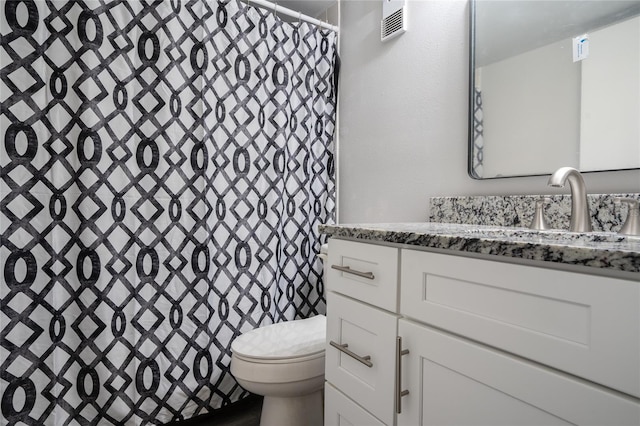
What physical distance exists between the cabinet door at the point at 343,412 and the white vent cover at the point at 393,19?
59.2 inches

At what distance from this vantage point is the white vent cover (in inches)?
65.4

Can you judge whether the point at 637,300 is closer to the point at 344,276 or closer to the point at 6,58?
the point at 344,276

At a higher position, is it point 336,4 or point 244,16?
point 336,4

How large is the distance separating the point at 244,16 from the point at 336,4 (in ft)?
2.09

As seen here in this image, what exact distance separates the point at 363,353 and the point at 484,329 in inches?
14.5

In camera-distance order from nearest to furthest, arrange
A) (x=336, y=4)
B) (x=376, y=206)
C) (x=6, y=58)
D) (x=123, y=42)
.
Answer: (x=6, y=58)
(x=123, y=42)
(x=376, y=206)
(x=336, y=4)

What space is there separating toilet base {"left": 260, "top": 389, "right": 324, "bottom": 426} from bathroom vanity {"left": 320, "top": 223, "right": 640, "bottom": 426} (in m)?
0.41

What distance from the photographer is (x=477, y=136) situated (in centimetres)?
139

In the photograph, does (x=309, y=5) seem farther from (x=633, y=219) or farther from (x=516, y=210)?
(x=633, y=219)

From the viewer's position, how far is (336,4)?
212 centimetres

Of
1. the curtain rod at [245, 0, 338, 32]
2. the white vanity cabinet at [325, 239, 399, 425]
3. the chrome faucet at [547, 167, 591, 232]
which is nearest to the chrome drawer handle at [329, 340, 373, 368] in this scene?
the white vanity cabinet at [325, 239, 399, 425]

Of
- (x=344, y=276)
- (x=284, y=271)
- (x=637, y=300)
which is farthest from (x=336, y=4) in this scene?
(x=637, y=300)

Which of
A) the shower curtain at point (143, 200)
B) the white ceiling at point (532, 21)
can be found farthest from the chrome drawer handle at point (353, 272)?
the white ceiling at point (532, 21)

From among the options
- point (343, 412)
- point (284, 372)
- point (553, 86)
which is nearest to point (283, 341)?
point (284, 372)
